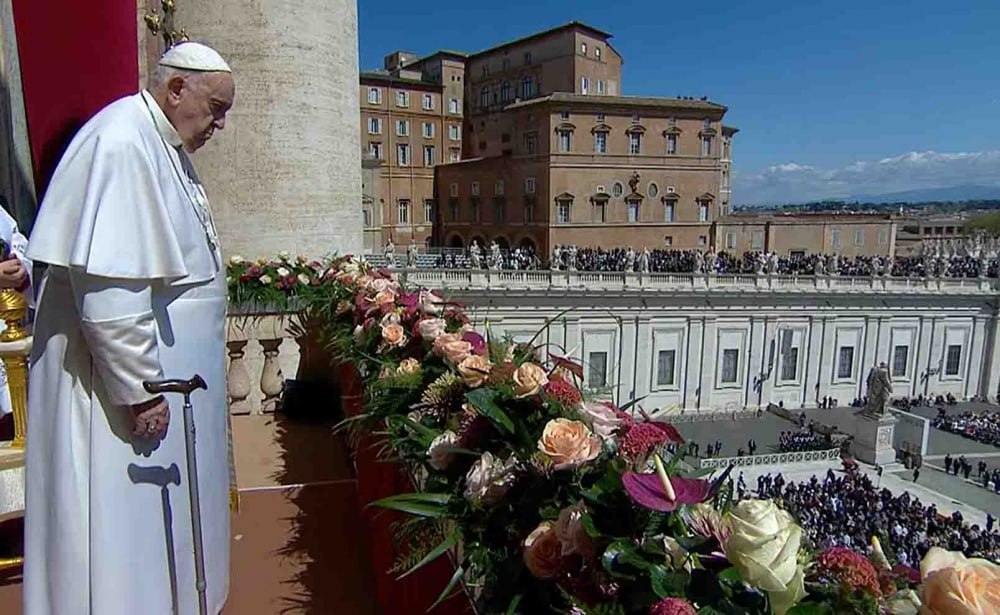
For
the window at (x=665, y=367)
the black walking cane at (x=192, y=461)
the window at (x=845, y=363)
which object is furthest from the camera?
the window at (x=845, y=363)

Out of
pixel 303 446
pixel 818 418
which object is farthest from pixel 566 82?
pixel 303 446

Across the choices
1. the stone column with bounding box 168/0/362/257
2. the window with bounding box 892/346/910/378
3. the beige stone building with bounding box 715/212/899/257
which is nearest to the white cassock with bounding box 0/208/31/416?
the stone column with bounding box 168/0/362/257

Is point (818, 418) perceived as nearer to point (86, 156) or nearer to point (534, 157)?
point (534, 157)

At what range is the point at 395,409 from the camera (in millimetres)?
2625

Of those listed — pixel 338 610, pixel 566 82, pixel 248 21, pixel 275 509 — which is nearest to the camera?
pixel 338 610

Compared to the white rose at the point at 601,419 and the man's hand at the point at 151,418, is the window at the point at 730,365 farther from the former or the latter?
the man's hand at the point at 151,418

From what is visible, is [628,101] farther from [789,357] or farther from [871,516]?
[871,516]

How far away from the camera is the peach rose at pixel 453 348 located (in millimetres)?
2366

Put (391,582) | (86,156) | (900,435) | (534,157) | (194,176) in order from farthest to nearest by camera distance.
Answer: (534,157) → (900,435) → (391,582) → (194,176) → (86,156)

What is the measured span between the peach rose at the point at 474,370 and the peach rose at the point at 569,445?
615 mm

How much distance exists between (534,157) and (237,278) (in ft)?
113

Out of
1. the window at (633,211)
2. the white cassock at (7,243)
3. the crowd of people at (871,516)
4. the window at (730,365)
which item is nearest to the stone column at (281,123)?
the white cassock at (7,243)

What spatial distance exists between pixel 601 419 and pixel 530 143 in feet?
127

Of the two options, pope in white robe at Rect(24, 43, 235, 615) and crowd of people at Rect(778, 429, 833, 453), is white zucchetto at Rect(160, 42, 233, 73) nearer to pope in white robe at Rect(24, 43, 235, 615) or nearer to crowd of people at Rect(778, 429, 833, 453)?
pope in white robe at Rect(24, 43, 235, 615)
